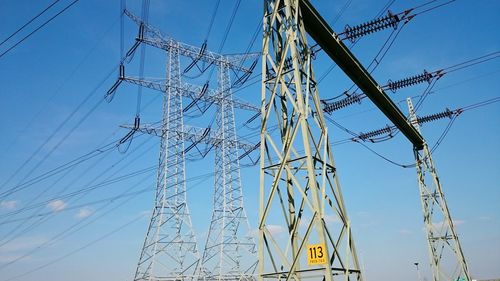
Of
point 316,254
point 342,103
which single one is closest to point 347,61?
point 342,103

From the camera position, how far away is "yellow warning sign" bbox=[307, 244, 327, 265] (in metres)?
5.88

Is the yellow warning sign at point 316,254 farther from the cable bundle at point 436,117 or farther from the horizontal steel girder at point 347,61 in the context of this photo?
the cable bundle at point 436,117

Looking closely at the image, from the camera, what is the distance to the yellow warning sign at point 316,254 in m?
5.88

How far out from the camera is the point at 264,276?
6.55 m

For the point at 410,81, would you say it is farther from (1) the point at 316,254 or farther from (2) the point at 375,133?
(1) the point at 316,254

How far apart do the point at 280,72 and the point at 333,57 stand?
183 inches

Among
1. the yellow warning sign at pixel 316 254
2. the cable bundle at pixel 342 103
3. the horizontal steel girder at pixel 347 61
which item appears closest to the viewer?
the yellow warning sign at pixel 316 254

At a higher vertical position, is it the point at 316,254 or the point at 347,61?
the point at 347,61

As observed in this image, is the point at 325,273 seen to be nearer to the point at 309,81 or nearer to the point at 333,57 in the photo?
the point at 309,81

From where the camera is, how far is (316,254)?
5992 mm

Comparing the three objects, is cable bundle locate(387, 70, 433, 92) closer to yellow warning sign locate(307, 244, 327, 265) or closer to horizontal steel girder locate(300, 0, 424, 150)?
horizontal steel girder locate(300, 0, 424, 150)

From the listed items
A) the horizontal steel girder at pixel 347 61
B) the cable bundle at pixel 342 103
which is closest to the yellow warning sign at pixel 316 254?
the horizontal steel girder at pixel 347 61

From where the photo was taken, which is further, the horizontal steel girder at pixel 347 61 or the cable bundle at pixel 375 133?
the cable bundle at pixel 375 133

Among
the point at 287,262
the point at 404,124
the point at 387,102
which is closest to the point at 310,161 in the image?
the point at 287,262
